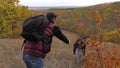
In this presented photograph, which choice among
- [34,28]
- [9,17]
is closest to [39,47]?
Answer: [34,28]

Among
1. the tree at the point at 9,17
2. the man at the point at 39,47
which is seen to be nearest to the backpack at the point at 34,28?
the man at the point at 39,47

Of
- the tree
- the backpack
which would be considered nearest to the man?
the backpack

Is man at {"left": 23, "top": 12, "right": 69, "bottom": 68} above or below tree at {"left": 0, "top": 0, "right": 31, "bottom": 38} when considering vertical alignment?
above

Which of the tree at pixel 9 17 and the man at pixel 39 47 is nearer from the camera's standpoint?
the man at pixel 39 47

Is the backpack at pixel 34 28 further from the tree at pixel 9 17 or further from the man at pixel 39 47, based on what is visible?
the tree at pixel 9 17

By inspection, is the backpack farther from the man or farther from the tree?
the tree

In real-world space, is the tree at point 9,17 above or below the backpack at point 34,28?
below

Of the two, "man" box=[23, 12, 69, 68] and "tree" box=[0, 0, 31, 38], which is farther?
"tree" box=[0, 0, 31, 38]

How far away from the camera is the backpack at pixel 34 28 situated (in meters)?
7.79

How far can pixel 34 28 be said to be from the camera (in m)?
7.85

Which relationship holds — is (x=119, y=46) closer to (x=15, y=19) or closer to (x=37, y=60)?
(x=37, y=60)

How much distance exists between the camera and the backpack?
25.6 feet

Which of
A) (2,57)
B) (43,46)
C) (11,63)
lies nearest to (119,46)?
(43,46)

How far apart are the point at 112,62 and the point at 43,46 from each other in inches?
69.2
